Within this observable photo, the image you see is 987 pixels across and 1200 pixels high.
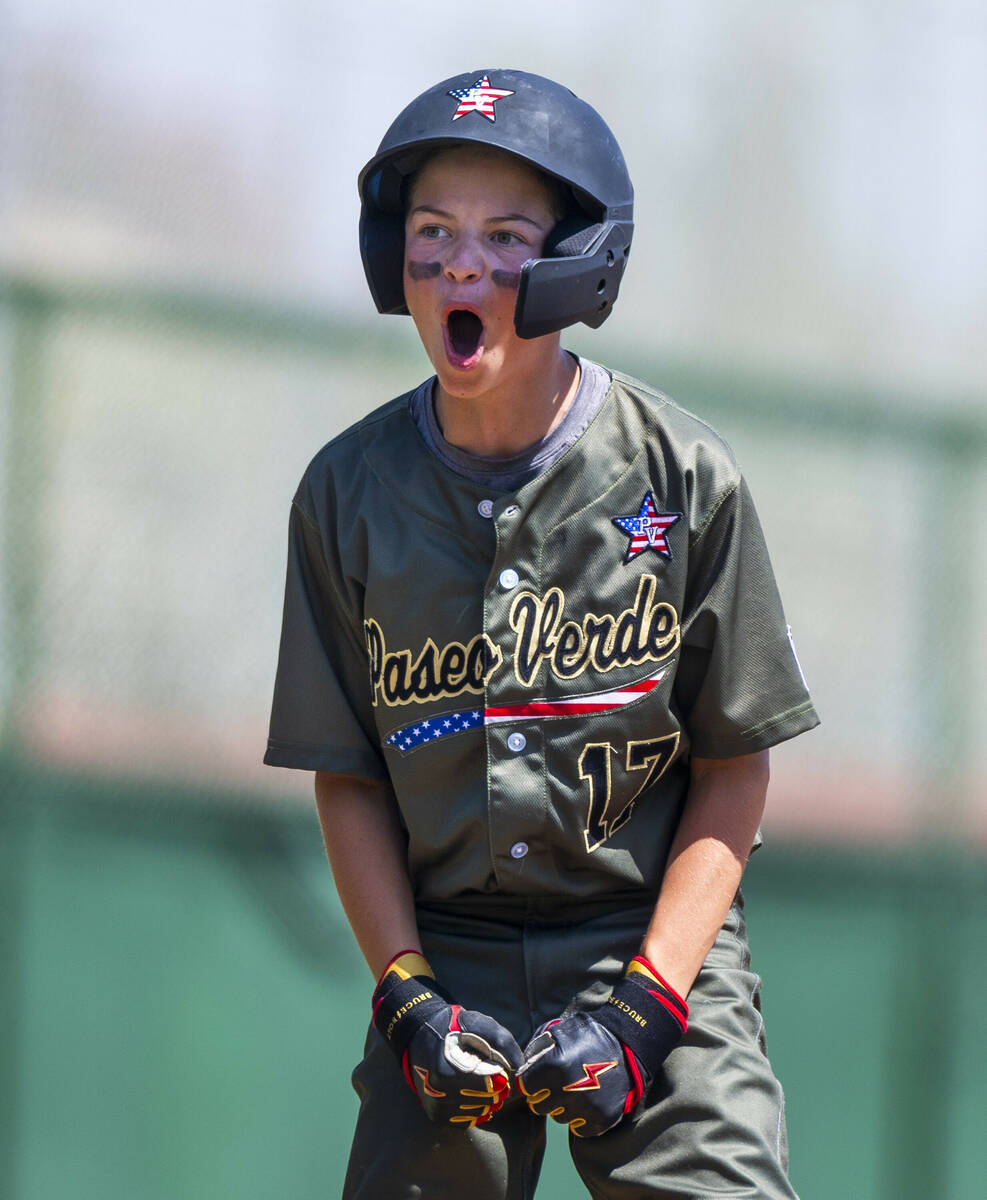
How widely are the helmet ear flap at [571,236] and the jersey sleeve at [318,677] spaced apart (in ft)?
1.44

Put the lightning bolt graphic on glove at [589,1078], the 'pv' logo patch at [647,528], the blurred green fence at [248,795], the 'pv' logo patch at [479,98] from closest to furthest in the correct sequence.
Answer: the lightning bolt graphic on glove at [589,1078]
the 'pv' logo patch at [479,98]
the 'pv' logo patch at [647,528]
the blurred green fence at [248,795]

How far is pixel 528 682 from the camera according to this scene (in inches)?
73.4

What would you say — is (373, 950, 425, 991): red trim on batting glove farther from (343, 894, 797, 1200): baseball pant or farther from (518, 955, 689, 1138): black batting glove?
(518, 955, 689, 1138): black batting glove

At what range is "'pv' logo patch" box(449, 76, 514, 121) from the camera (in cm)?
179

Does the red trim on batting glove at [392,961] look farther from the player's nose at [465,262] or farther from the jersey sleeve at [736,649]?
the player's nose at [465,262]

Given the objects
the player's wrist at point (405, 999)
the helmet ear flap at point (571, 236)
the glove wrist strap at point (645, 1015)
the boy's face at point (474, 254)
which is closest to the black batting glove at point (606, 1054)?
the glove wrist strap at point (645, 1015)

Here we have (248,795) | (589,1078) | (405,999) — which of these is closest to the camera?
(589,1078)

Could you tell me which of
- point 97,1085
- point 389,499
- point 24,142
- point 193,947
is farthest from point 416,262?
point 97,1085

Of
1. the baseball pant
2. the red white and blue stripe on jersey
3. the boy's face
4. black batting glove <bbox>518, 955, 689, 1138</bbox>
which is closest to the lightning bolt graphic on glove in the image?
black batting glove <bbox>518, 955, 689, 1138</bbox>

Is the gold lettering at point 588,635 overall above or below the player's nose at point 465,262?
below

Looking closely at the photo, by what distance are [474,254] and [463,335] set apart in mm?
96

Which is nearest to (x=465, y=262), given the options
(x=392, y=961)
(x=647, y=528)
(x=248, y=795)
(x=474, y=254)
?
(x=474, y=254)

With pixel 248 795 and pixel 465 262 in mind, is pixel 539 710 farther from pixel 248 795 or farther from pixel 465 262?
pixel 248 795

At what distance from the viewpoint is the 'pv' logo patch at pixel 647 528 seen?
6.20 ft
